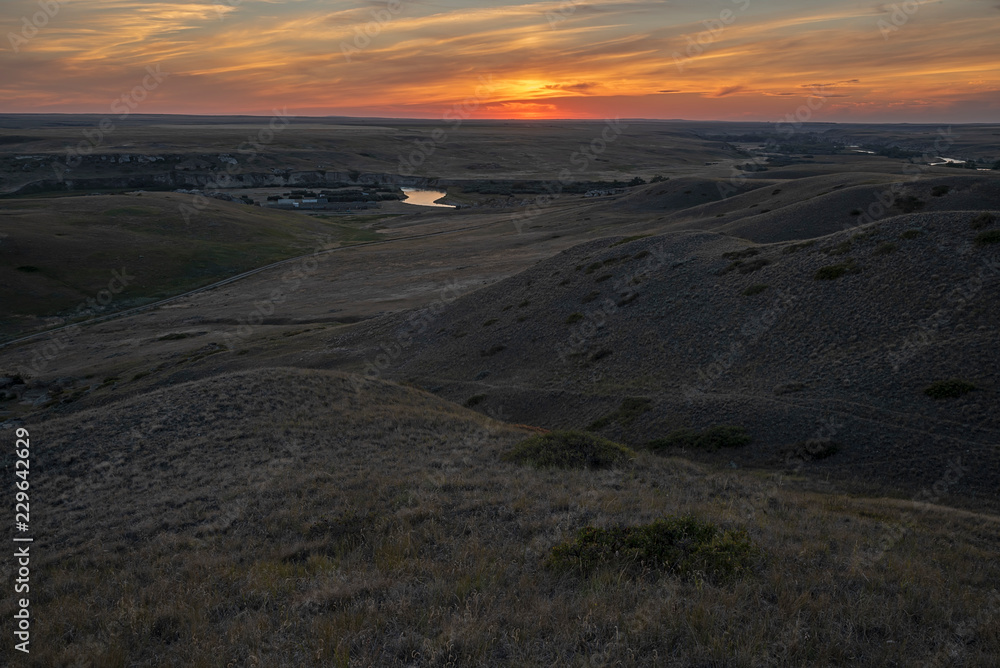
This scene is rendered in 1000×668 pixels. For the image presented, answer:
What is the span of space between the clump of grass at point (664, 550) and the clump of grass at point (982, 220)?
99.5 feet

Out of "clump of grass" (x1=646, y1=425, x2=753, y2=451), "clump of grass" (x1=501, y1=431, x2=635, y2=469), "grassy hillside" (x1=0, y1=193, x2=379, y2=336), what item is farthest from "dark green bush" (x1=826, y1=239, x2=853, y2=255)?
"grassy hillside" (x1=0, y1=193, x2=379, y2=336)

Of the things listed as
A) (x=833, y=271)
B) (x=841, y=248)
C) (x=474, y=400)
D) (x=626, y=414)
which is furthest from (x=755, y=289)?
(x=474, y=400)

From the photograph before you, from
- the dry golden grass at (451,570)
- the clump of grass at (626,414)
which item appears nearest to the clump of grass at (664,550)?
the dry golden grass at (451,570)

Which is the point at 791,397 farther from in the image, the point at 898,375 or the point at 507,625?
the point at 507,625

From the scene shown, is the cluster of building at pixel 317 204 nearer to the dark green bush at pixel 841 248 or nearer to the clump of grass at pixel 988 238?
the dark green bush at pixel 841 248

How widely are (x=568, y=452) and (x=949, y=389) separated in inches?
586

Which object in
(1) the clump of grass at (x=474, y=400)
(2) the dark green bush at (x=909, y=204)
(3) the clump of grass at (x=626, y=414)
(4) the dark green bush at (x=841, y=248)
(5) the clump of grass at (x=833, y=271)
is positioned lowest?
(1) the clump of grass at (x=474, y=400)

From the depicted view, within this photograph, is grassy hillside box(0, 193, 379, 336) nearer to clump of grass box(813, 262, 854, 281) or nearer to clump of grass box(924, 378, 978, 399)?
clump of grass box(813, 262, 854, 281)

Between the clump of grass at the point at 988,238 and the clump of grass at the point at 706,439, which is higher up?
the clump of grass at the point at 988,238

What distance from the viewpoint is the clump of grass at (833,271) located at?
1303 inches

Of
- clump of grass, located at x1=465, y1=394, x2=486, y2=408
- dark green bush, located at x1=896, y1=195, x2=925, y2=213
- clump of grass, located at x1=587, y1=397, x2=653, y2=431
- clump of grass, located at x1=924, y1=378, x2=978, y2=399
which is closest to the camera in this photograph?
clump of grass, located at x1=924, y1=378, x2=978, y2=399

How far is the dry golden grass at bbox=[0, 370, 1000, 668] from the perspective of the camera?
812 centimetres

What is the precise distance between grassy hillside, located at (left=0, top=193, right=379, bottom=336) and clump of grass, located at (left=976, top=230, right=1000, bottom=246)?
92025 mm

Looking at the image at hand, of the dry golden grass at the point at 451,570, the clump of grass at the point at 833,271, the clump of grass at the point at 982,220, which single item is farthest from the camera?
the clump of grass at the point at 833,271
